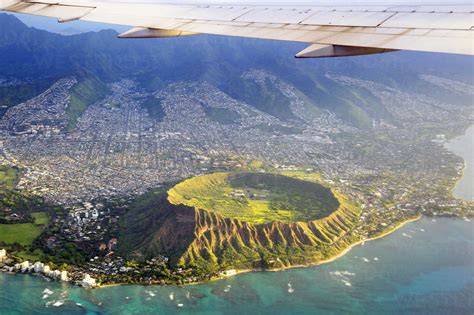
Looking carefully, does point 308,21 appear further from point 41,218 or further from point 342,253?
point 41,218

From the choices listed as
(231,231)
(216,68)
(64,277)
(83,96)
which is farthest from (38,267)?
(216,68)

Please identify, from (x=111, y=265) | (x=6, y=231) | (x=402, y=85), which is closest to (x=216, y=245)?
(x=111, y=265)

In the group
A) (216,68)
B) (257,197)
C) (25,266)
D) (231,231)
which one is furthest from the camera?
(216,68)

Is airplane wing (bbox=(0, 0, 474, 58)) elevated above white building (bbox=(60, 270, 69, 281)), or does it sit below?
above

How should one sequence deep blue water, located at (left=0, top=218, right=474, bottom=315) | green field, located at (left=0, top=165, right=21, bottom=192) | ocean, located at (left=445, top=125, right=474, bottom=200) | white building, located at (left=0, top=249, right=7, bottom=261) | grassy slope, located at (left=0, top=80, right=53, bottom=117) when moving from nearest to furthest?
deep blue water, located at (left=0, top=218, right=474, bottom=315)
white building, located at (left=0, top=249, right=7, bottom=261)
green field, located at (left=0, top=165, right=21, bottom=192)
ocean, located at (left=445, top=125, right=474, bottom=200)
grassy slope, located at (left=0, top=80, right=53, bottom=117)

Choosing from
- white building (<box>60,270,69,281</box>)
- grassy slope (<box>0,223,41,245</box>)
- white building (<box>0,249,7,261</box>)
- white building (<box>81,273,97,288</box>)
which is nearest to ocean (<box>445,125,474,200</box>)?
white building (<box>81,273,97,288</box>)

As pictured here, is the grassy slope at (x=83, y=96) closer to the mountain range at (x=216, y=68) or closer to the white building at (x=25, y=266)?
the mountain range at (x=216, y=68)

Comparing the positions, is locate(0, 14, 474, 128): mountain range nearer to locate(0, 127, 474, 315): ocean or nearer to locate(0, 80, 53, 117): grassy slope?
locate(0, 80, 53, 117): grassy slope
